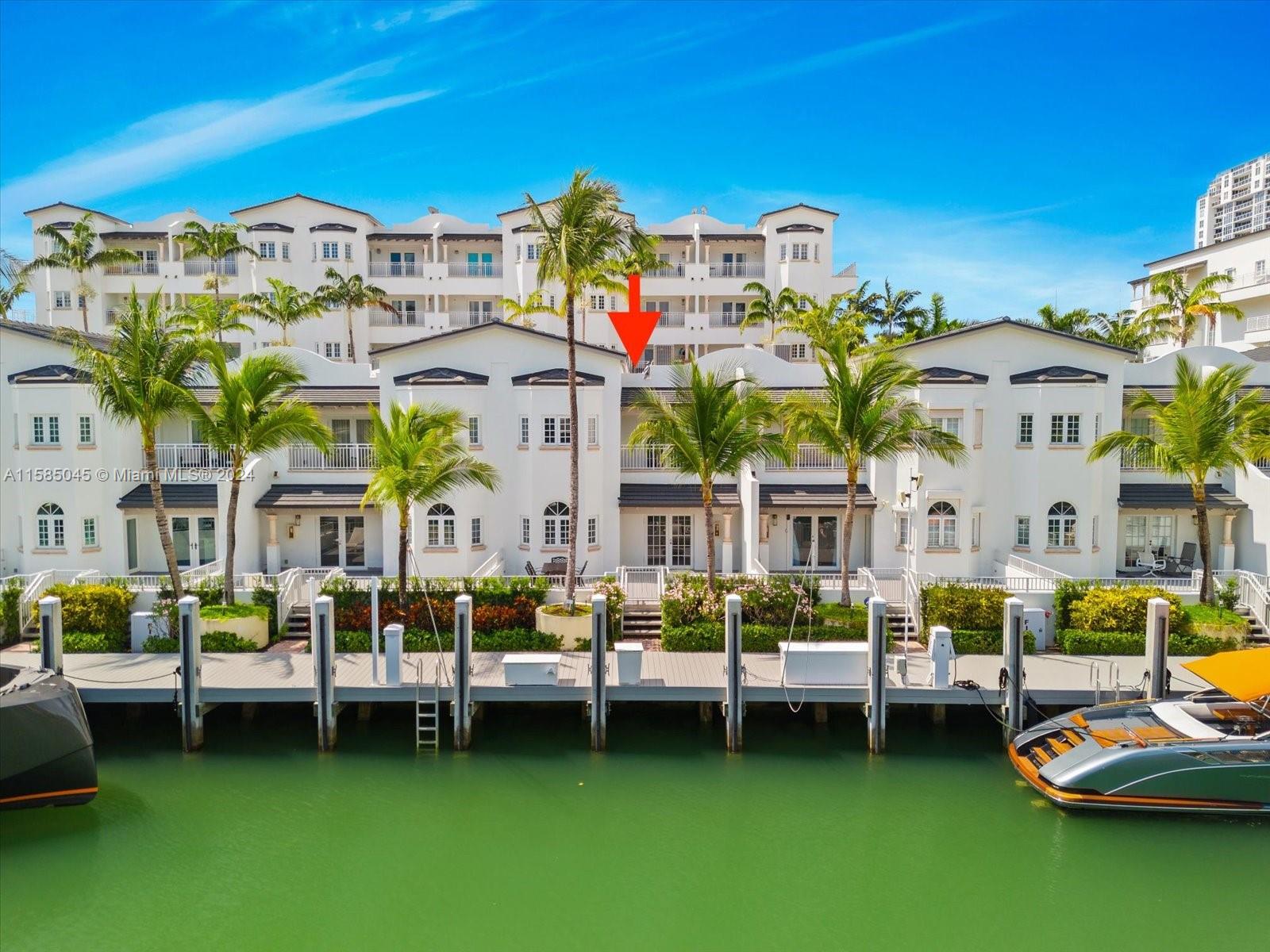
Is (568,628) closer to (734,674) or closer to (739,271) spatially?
(734,674)

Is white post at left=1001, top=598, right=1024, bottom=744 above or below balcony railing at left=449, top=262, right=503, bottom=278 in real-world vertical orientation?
below

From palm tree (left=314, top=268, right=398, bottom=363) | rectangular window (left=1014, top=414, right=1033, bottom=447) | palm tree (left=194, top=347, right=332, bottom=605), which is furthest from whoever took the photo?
palm tree (left=314, top=268, right=398, bottom=363)

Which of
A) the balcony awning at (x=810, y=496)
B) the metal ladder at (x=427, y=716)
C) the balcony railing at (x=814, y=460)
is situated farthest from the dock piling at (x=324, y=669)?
the balcony railing at (x=814, y=460)

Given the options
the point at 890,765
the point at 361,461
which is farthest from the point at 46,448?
the point at 890,765

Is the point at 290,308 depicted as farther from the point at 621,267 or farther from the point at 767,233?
the point at 767,233

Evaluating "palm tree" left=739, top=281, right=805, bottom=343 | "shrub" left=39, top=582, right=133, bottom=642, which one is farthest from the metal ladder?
"palm tree" left=739, top=281, right=805, bottom=343

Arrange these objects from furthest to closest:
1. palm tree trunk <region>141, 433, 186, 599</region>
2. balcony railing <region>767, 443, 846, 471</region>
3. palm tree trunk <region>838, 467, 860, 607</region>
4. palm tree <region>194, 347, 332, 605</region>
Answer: balcony railing <region>767, 443, 846, 471</region> → palm tree trunk <region>141, 433, 186, 599</region> → palm tree <region>194, 347, 332, 605</region> → palm tree trunk <region>838, 467, 860, 607</region>

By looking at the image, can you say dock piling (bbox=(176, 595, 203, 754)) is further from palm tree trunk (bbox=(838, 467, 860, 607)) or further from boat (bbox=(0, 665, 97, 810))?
palm tree trunk (bbox=(838, 467, 860, 607))
